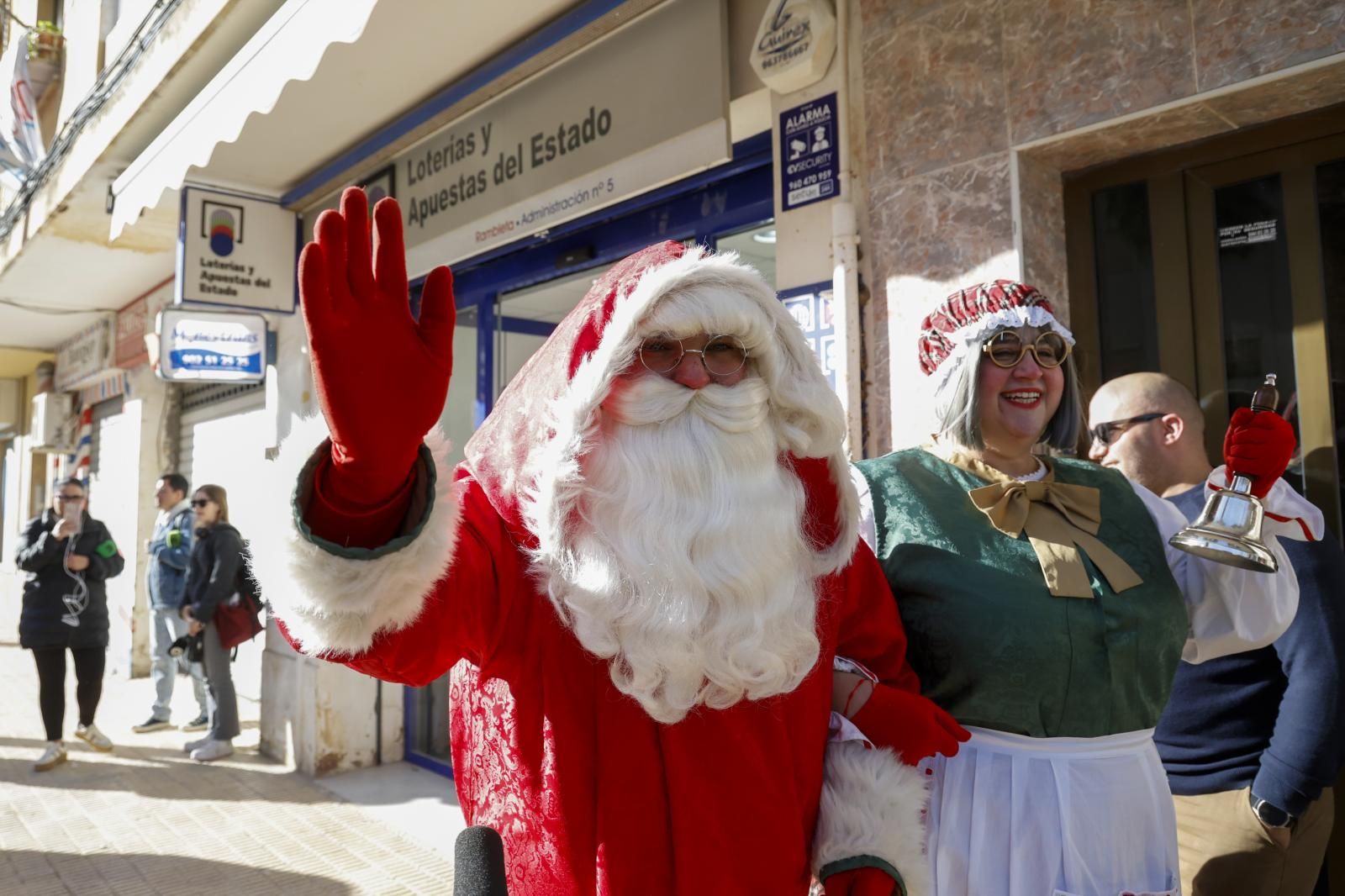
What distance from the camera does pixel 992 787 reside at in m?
1.88

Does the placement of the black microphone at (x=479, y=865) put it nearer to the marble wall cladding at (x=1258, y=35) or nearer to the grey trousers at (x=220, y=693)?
the marble wall cladding at (x=1258, y=35)

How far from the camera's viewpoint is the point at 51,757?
6.00m

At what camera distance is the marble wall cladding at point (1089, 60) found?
8.39 ft

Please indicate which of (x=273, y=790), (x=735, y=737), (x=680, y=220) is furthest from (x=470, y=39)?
(x=273, y=790)

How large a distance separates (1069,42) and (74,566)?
21.8 feet

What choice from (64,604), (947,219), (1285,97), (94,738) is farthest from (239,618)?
(1285,97)

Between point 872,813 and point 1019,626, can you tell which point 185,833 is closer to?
A: point 872,813

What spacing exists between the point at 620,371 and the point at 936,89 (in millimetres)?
2015

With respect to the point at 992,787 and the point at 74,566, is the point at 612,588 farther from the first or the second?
the point at 74,566

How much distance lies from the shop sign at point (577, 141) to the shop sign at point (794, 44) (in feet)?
0.80

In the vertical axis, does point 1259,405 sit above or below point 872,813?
above

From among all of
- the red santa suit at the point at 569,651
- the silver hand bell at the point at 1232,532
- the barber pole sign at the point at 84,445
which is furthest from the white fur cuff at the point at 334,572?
the barber pole sign at the point at 84,445

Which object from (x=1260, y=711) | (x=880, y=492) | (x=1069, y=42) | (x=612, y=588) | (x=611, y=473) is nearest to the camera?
(x=612, y=588)

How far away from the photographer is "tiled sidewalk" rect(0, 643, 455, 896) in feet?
13.8
